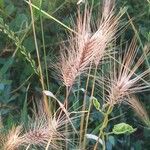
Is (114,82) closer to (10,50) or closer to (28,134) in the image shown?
(28,134)

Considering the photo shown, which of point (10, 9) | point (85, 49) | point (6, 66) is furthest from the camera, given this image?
point (10, 9)

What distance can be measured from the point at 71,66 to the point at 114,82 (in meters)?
0.13

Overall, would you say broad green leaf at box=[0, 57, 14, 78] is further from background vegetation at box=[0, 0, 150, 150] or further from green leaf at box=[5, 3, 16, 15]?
green leaf at box=[5, 3, 16, 15]

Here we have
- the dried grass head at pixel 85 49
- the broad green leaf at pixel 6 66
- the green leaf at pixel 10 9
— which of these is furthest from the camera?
the green leaf at pixel 10 9

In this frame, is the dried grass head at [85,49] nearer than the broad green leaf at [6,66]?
Yes

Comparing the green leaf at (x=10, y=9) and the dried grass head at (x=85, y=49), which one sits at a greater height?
the green leaf at (x=10, y=9)

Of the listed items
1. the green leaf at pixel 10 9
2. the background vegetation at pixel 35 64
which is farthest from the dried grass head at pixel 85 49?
the green leaf at pixel 10 9

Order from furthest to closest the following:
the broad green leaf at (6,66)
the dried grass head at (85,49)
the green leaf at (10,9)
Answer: the green leaf at (10,9) → the broad green leaf at (6,66) → the dried grass head at (85,49)

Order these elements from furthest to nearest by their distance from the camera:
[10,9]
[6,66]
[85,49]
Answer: [10,9]
[6,66]
[85,49]

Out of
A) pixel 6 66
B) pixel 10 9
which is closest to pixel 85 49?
pixel 6 66

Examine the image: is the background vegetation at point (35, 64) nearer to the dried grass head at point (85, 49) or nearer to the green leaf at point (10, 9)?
the green leaf at point (10, 9)

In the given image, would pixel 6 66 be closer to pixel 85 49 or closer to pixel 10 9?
pixel 10 9

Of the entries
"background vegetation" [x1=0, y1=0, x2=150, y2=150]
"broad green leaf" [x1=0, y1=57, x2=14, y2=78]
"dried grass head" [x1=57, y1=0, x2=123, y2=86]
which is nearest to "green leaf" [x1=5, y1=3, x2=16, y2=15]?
"background vegetation" [x1=0, y1=0, x2=150, y2=150]

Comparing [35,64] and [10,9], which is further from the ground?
[10,9]
